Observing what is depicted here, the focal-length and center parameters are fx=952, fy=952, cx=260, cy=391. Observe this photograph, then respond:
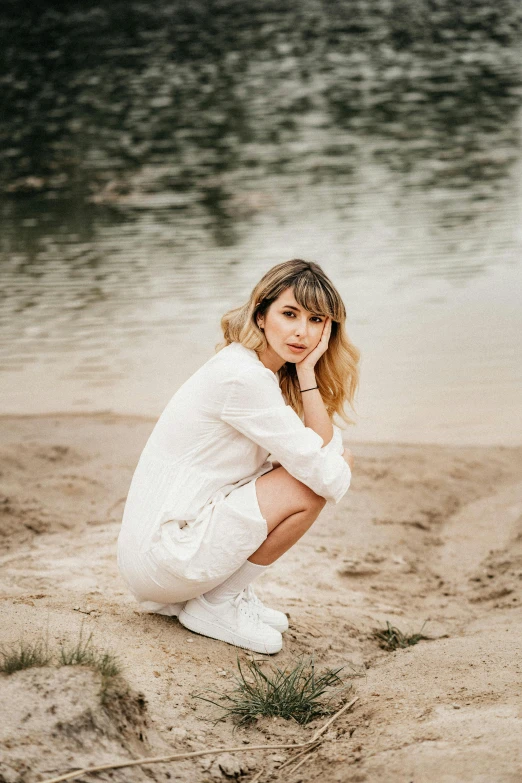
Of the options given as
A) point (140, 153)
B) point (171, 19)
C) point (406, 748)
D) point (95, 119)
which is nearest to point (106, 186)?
point (140, 153)

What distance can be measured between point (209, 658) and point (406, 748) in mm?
963

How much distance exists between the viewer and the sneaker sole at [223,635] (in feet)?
11.4

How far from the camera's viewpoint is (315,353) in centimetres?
364

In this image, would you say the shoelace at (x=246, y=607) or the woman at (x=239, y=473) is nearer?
the woman at (x=239, y=473)

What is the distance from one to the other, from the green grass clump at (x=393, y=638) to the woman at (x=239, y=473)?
0.46 meters

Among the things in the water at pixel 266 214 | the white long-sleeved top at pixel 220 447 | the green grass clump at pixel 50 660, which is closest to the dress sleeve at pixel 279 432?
the white long-sleeved top at pixel 220 447

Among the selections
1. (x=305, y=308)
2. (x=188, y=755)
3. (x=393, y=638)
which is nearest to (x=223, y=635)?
(x=393, y=638)

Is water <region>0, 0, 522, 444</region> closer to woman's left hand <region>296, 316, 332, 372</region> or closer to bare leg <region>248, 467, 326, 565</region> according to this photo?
woman's left hand <region>296, 316, 332, 372</region>

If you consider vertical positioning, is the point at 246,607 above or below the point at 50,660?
below

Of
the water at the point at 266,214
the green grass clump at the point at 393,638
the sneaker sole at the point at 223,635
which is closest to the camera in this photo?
the sneaker sole at the point at 223,635

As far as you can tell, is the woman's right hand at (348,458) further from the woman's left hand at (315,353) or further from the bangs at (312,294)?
the bangs at (312,294)

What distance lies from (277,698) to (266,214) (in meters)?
10.3

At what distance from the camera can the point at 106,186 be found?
14930mm

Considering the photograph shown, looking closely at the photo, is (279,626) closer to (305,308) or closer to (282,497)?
(282,497)
